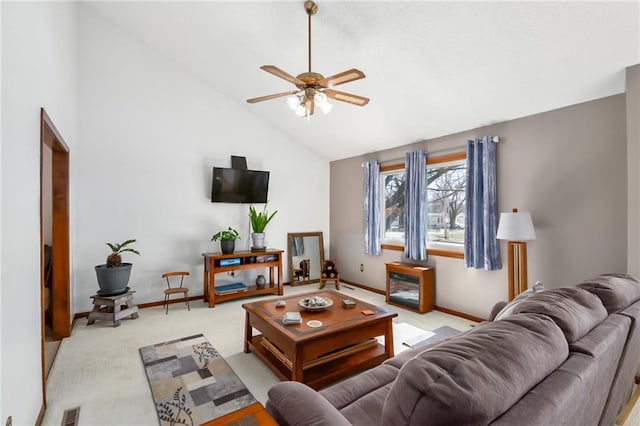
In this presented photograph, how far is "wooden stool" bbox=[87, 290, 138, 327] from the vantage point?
3574 millimetres

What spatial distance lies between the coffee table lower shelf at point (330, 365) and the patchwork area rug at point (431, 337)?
48 cm

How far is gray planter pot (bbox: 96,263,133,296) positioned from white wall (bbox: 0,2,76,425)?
1.68 meters

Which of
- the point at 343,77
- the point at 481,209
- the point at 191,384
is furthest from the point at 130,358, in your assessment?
the point at 481,209

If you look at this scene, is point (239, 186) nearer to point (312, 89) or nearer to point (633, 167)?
point (312, 89)

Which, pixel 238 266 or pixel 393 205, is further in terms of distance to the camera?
pixel 393 205

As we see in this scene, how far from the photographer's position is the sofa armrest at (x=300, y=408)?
3.46ft

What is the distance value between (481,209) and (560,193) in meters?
0.78

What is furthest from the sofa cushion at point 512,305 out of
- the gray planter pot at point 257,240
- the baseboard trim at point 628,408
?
the gray planter pot at point 257,240

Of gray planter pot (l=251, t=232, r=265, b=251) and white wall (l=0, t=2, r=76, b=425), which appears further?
gray planter pot (l=251, t=232, r=265, b=251)

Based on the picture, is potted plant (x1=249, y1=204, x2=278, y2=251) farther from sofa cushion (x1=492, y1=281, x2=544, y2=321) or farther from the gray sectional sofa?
sofa cushion (x1=492, y1=281, x2=544, y2=321)

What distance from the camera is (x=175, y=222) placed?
4.57m

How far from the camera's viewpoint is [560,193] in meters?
3.07

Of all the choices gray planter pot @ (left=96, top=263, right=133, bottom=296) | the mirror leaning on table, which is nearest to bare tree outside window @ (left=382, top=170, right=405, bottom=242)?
the mirror leaning on table

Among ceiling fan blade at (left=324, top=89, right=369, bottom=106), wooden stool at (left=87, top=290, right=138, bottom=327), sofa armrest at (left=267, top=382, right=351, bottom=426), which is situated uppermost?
ceiling fan blade at (left=324, top=89, right=369, bottom=106)
